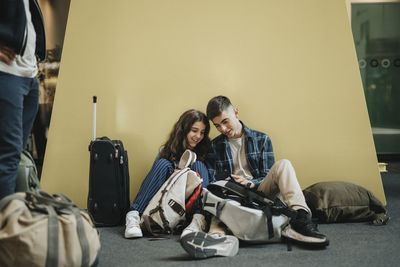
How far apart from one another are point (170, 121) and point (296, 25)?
52.0 inches

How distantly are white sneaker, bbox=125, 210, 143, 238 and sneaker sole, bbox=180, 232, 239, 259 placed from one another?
0.43m

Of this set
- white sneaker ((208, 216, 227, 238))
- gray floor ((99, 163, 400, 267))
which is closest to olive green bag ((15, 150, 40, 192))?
gray floor ((99, 163, 400, 267))

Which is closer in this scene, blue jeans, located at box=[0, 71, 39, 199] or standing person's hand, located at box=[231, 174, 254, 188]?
blue jeans, located at box=[0, 71, 39, 199]

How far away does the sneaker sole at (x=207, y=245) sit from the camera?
160cm

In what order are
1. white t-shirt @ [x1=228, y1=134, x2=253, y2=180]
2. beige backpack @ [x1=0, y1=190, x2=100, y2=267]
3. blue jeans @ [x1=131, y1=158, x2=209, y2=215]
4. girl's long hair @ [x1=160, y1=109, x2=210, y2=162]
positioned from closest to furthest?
beige backpack @ [x1=0, y1=190, x2=100, y2=267], blue jeans @ [x1=131, y1=158, x2=209, y2=215], white t-shirt @ [x1=228, y1=134, x2=253, y2=180], girl's long hair @ [x1=160, y1=109, x2=210, y2=162]

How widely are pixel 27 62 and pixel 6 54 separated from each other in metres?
0.09

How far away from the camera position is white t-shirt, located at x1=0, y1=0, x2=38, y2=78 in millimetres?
1365

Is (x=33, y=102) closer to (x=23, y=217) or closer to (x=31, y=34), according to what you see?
(x=31, y=34)

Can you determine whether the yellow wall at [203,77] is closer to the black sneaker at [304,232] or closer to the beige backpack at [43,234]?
the black sneaker at [304,232]

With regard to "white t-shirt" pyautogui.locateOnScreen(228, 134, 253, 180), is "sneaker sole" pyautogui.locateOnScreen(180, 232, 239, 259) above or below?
below

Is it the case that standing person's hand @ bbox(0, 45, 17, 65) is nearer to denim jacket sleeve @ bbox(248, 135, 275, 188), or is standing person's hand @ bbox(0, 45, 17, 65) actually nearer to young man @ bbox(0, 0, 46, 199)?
young man @ bbox(0, 0, 46, 199)

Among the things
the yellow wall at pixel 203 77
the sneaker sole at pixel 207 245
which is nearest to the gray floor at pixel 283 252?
the sneaker sole at pixel 207 245

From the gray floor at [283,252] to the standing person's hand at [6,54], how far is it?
969 millimetres

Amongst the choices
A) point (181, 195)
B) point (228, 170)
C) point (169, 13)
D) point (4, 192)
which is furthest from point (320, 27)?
point (4, 192)
